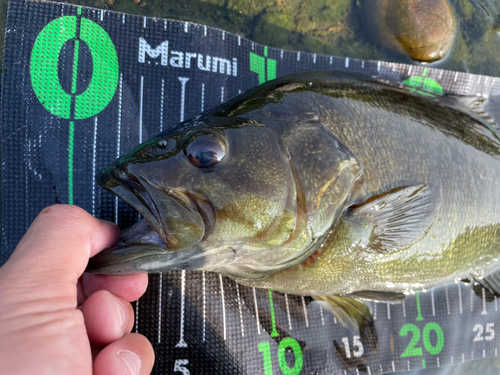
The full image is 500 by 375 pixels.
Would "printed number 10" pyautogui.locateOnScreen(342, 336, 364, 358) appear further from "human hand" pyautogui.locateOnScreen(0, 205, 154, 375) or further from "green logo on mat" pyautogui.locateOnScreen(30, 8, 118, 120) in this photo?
"green logo on mat" pyautogui.locateOnScreen(30, 8, 118, 120)

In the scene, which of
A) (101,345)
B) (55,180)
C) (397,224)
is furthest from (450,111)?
(55,180)

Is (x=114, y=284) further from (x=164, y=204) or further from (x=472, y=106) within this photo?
(x=472, y=106)

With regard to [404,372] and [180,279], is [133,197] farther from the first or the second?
[404,372]

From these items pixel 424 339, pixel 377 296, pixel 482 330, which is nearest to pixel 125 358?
pixel 377 296

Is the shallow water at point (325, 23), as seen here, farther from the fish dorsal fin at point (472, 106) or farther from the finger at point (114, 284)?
the finger at point (114, 284)

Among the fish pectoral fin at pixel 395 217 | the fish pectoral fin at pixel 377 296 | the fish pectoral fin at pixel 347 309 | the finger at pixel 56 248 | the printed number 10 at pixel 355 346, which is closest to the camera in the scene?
the finger at pixel 56 248

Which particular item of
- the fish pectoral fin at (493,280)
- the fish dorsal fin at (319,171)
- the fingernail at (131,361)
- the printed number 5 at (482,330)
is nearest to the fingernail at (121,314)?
the fingernail at (131,361)
